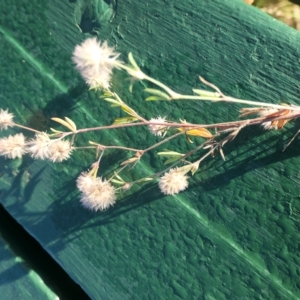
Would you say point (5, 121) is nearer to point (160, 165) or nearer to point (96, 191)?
point (96, 191)

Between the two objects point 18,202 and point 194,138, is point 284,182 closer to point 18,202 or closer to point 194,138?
point 194,138

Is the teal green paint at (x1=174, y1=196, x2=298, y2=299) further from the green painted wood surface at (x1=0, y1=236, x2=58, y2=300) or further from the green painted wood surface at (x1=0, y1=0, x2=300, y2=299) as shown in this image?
the green painted wood surface at (x1=0, y1=236, x2=58, y2=300)

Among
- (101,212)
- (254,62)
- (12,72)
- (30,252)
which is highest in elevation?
(254,62)

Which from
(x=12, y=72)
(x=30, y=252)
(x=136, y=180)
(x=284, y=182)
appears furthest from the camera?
(x=30, y=252)

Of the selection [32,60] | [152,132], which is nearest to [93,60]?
[152,132]

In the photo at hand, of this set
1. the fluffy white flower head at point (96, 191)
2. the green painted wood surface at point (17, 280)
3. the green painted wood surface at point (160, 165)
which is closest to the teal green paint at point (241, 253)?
the green painted wood surface at point (160, 165)

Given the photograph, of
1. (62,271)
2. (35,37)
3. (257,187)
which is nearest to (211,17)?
(257,187)

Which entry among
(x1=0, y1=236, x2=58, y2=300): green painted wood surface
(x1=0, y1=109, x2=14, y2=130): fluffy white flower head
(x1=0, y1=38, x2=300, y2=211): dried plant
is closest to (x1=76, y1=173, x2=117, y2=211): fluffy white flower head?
(x1=0, y1=38, x2=300, y2=211): dried plant
